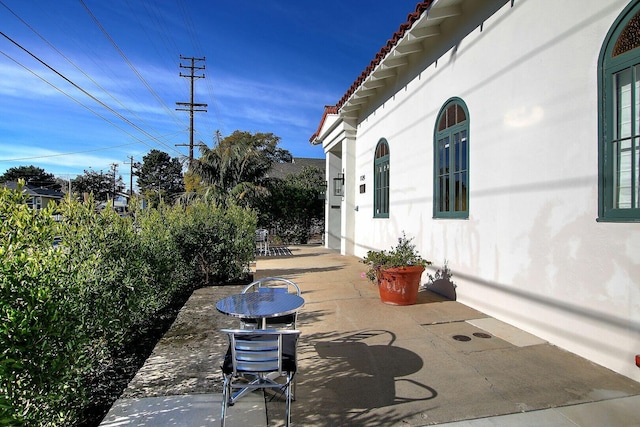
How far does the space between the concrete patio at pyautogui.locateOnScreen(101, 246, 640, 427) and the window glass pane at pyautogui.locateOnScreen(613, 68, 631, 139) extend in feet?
7.27

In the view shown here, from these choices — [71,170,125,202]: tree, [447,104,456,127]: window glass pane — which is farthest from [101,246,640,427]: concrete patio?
[71,170,125,202]: tree

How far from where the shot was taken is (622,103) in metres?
3.45

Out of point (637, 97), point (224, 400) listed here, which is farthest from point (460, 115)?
point (224, 400)

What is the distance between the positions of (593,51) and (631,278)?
7.20 ft

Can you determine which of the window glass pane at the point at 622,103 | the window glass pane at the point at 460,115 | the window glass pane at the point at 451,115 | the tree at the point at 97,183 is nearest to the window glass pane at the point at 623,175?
the window glass pane at the point at 622,103

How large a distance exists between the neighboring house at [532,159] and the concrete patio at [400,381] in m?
0.55

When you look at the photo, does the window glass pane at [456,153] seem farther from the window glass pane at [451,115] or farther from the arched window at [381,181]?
the arched window at [381,181]

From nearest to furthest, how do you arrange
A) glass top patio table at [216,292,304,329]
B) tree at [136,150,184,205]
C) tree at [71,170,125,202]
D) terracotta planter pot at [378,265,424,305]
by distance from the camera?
glass top patio table at [216,292,304,329] < terracotta planter pot at [378,265,424,305] < tree at [71,170,125,202] < tree at [136,150,184,205]

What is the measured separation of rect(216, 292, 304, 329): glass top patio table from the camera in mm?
3035

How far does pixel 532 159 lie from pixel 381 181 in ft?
18.4

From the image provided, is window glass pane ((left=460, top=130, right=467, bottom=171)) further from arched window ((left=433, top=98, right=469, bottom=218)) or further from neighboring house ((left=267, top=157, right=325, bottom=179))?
neighboring house ((left=267, top=157, right=325, bottom=179))

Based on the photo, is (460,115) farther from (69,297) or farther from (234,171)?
(234,171)

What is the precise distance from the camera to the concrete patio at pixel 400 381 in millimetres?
2766

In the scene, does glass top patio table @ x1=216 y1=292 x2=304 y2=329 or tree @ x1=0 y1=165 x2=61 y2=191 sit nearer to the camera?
glass top patio table @ x1=216 y1=292 x2=304 y2=329
